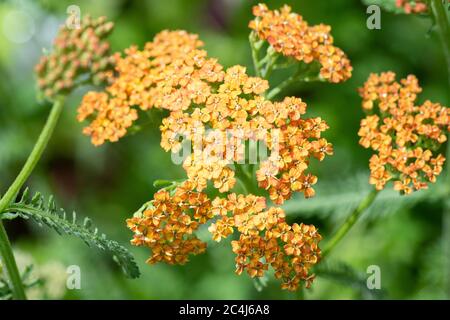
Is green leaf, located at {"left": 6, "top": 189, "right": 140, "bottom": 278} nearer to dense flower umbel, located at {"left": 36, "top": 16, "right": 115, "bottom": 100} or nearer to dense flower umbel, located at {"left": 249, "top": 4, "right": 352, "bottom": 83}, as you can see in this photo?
dense flower umbel, located at {"left": 36, "top": 16, "right": 115, "bottom": 100}

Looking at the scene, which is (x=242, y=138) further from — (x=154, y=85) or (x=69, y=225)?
(x=69, y=225)

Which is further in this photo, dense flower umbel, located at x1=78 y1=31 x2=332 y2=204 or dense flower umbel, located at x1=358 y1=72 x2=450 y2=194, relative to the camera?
dense flower umbel, located at x1=358 y1=72 x2=450 y2=194

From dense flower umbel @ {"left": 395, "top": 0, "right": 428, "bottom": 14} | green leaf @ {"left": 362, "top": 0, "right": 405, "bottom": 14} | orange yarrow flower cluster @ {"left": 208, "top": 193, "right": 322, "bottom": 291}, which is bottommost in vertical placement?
orange yarrow flower cluster @ {"left": 208, "top": 193, "right": 322, "bottom": 291}

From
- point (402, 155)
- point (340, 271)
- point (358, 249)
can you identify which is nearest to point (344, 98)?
point (358, 249)

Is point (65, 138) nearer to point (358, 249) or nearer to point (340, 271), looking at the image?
point (358, 249)

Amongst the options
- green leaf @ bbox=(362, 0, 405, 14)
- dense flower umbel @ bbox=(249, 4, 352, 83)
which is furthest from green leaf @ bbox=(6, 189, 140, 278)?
green leaf @ bbox=(362, 0, 405, 14)

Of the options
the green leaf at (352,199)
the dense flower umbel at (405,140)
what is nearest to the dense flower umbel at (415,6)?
the dense flower umbel at (405,140)

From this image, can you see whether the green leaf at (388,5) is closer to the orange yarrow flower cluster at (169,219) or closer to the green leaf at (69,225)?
the orange yarrow flower cluster at (169,219)
